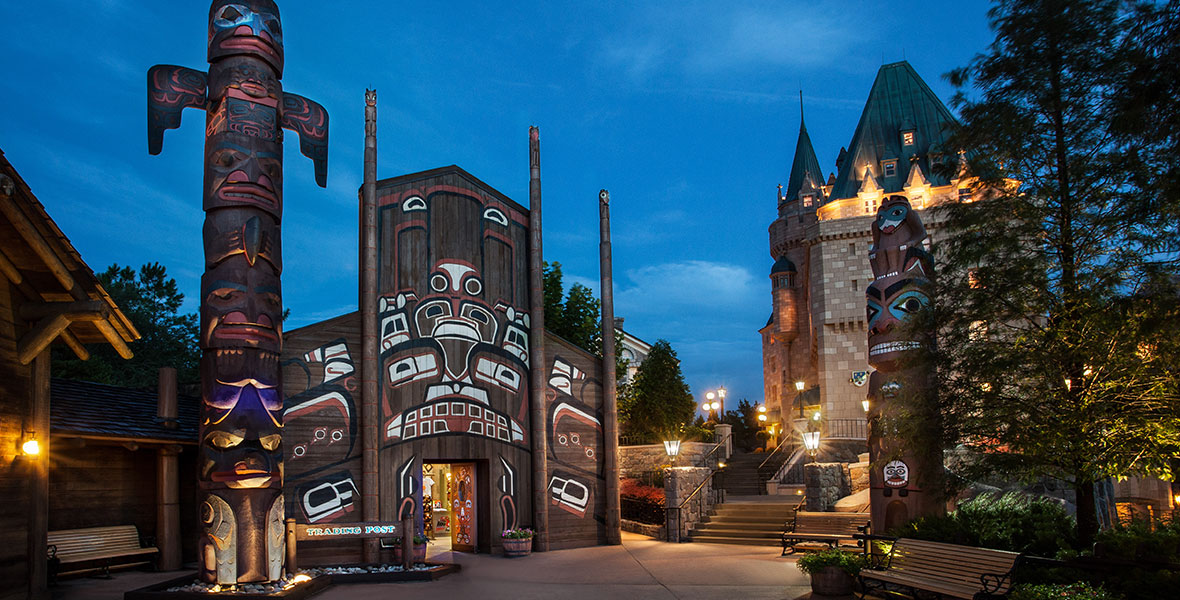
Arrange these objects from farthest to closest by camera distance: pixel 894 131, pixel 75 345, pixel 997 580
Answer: pixel 894 131
pixel 75 345
pixel 997 580

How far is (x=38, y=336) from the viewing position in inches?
434

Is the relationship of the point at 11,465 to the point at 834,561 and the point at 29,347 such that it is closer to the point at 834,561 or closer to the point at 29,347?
the point at 29,347

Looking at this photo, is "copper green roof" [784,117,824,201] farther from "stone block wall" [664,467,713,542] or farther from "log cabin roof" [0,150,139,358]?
"log cabin roof" [0,150,139,358]

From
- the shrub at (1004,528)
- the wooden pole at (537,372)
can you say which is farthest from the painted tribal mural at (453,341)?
the shrub at (1004,528)

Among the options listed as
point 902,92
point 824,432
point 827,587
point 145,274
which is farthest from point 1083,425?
point 902,92

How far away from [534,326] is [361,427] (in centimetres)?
462

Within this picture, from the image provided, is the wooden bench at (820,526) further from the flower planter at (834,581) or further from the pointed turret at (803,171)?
the pointed turret at (803,171)

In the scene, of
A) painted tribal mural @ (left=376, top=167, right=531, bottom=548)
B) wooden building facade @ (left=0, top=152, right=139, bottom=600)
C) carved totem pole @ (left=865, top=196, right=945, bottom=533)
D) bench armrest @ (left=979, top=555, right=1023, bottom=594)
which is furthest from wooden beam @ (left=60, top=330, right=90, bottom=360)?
bench armrest @ (left=979, top=555, right=1023, bottom=594)

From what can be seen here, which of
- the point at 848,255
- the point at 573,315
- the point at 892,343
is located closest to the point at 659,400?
the point at 573,315

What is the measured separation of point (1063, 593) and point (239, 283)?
11155 millimetres

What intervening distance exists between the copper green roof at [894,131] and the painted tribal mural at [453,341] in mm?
26151

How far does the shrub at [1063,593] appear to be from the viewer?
28.6ft

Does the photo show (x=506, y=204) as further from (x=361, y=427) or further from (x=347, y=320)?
(x=361, y=427)

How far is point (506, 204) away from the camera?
66.2 feet
